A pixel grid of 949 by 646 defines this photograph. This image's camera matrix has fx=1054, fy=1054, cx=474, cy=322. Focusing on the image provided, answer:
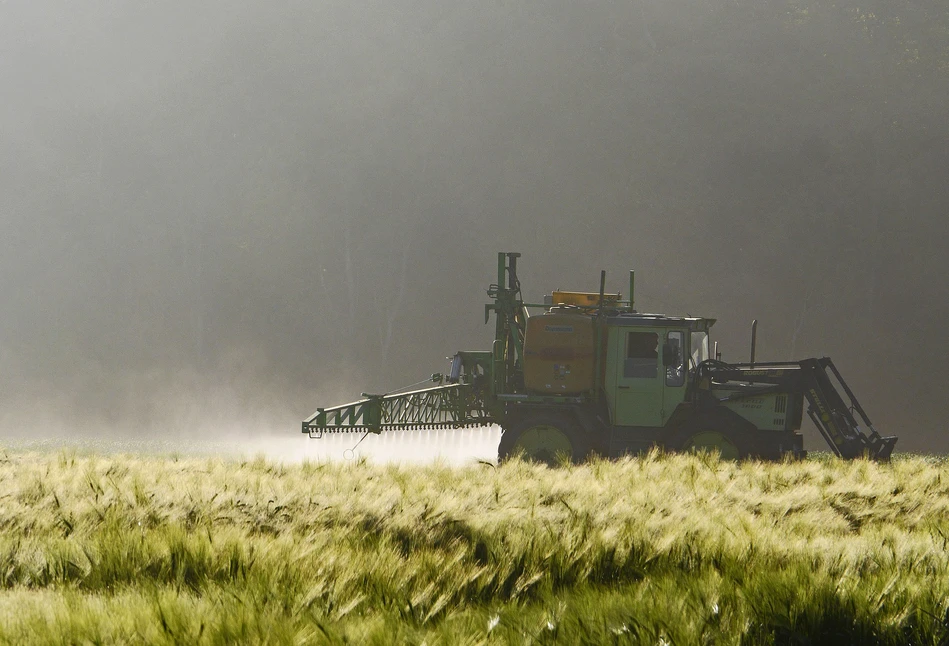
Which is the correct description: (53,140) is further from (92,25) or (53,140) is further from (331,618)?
(331,618)

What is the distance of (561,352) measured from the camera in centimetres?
1411

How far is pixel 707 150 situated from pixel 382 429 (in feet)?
155

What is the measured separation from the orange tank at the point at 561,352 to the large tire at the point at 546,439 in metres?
0.43

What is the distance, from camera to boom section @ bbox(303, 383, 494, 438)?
49.9ft

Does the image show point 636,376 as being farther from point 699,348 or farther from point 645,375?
point 699,348

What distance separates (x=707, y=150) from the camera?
5897 centimetres

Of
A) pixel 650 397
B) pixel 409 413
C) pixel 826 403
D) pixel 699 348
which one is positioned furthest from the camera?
pixel 409 413

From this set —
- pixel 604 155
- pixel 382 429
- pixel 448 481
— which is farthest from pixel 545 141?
pixel 448 481

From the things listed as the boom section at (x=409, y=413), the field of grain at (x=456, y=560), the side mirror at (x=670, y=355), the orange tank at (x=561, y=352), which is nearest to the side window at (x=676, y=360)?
the side mirror at (x=670, y=355)

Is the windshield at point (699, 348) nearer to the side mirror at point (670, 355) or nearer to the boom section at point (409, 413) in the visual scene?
the side mirror at point (670, 355)

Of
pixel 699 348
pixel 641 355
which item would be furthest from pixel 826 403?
pixel 641 355

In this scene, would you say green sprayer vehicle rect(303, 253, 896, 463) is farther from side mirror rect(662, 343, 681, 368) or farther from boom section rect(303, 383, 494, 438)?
boom section rect(303, 383, 494, 438)

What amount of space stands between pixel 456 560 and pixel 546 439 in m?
9.31

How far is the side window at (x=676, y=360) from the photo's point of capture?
1395cm
